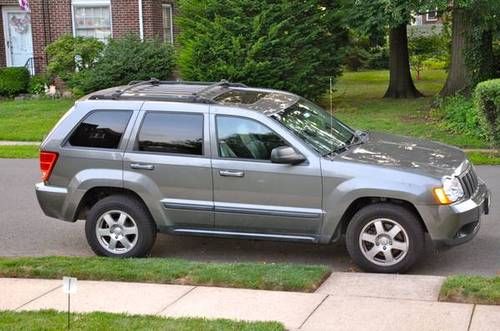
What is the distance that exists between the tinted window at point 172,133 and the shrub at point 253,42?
1027 cm

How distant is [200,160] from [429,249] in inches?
105

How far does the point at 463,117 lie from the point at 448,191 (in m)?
9.44

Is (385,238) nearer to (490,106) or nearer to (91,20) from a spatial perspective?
(490,106)

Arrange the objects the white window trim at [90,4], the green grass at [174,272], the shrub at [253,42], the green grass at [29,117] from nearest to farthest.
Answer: the green grass at [174,272]
the green grass at [29,117]
the shrub at [253,42]
the white window trim at [90,4]

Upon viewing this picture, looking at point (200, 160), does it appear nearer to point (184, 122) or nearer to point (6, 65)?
point (184, 122)

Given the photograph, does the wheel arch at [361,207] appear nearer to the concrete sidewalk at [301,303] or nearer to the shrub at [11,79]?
the concrete sidewalk at [301,303]

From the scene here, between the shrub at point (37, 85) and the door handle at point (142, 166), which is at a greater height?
the shrub at point (37, 85)

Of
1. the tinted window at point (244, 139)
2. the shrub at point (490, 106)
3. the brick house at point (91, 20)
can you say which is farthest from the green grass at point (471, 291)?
the brick house at point (91, 20)

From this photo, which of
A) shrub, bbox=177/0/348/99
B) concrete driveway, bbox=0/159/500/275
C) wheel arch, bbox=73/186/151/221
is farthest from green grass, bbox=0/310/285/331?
shrub, bbox=177/0/348/99

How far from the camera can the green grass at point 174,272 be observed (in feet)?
20.3

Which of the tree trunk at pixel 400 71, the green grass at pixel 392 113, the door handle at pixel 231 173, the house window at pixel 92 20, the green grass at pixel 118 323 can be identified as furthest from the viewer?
the house window at pixel 92 20

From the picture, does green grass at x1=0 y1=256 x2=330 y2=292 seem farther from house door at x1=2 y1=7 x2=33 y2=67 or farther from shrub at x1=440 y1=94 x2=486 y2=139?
house door at x1=2 y1=7 x2=33 y2=67

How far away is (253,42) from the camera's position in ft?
58.4

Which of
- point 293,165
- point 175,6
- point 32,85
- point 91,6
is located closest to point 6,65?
point 32,85
